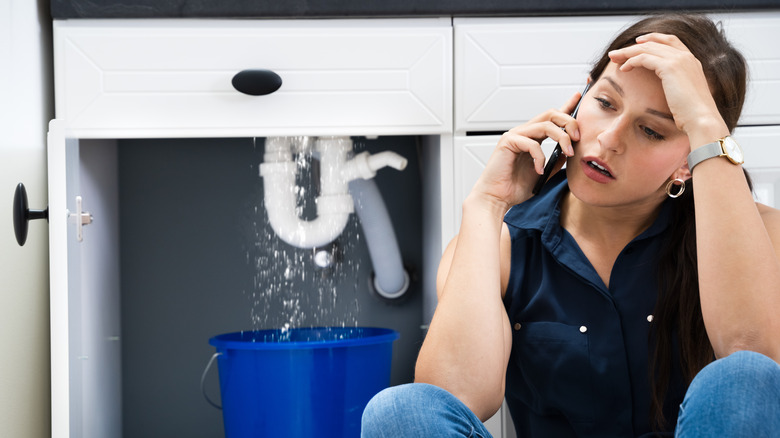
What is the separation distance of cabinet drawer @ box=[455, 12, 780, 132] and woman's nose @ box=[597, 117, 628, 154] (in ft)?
1.25

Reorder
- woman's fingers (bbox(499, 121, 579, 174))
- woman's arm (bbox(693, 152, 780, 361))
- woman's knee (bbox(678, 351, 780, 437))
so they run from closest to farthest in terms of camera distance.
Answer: woman's knee (bbox(678, 351, 780, 437)) < woman's arm (bbox(693, 152, 780, 361)) < woman's fingers (bbox(499, 121, 579, 174))

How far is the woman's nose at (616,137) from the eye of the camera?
98 centimetres

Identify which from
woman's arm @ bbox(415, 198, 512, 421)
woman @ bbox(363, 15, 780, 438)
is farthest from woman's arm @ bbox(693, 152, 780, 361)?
woman's arm @ bbox(415, 198, 512, 421)

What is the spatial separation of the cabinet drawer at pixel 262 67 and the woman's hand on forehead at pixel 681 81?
42 cm

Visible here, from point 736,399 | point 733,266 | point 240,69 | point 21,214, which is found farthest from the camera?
point 240,69

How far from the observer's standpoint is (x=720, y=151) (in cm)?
96

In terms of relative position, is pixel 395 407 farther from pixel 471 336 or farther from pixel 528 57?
pixel 528 57

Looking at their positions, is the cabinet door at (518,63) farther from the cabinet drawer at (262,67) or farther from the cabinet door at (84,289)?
the cabinet door at (84,289)

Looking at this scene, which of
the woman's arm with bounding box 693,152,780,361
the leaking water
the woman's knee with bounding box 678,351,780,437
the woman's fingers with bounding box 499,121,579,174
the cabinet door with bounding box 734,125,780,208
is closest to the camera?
the woman's knee with bounding box 678,351,780,437

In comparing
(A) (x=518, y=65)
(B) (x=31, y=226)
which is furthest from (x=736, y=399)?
(B) (x=31, y=226)

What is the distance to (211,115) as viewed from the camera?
132cm

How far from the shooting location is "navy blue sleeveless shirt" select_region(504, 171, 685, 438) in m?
1.08

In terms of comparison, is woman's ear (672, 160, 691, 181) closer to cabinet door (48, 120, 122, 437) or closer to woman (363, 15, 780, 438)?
woman (363, 15, 780, 438)

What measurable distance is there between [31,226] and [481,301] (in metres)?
0.71
